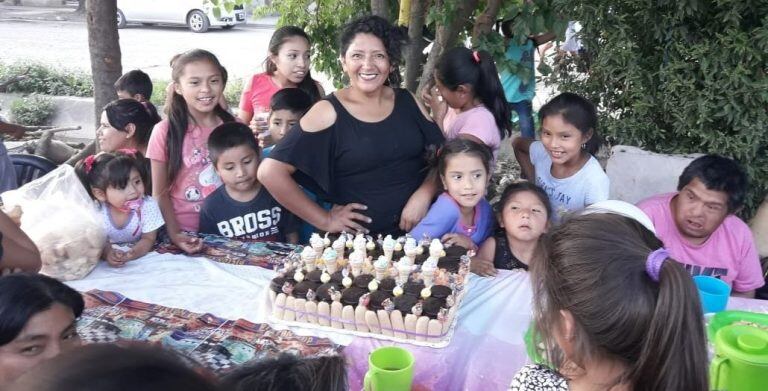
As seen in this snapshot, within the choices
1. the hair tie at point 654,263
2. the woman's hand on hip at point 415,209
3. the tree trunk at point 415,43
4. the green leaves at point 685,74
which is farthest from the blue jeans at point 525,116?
the hair tie at point 654,263

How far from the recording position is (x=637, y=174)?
11.4ft

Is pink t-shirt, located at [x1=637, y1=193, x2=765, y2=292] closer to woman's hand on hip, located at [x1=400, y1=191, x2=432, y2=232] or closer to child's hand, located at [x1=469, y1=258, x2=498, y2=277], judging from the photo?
child's hand, located at [x1=469, y1=258, x2=498, y2=277]

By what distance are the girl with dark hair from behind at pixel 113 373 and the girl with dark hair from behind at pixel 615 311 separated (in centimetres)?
86

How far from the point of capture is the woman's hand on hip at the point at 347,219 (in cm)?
257

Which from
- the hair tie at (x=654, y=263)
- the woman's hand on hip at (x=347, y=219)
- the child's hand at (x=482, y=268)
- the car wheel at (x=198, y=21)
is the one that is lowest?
the child's hand at (x=482, y=268)

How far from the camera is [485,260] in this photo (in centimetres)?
249

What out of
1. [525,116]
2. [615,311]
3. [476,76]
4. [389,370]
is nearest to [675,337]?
[615,311]

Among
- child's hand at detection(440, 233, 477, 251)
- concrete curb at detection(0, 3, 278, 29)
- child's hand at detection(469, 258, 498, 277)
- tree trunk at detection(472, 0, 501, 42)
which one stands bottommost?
child's hand at detection(469, 258, 498, 277)

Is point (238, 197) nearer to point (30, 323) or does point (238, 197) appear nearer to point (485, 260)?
point (485, 260)

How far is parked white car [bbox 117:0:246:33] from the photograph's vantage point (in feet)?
47.1

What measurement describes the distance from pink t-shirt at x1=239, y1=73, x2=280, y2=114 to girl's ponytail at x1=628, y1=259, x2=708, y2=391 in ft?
9.63

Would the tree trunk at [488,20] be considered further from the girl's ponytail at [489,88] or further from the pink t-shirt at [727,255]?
the pink t-shirt at [727,255]

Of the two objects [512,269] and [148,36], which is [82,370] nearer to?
[512,269]

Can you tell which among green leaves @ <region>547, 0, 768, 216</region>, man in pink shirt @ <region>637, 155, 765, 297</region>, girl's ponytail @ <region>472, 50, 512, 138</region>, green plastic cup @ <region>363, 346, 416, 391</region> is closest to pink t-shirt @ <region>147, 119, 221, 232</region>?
girl's ponytail @ <region>472, 50, 512, 138</region>
